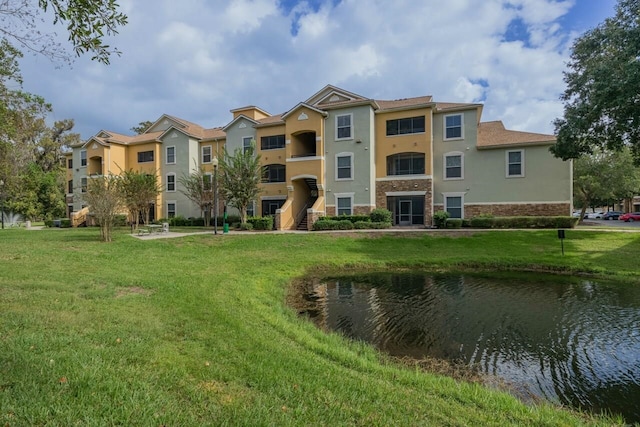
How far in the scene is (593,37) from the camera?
1822cm

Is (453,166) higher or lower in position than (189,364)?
higher

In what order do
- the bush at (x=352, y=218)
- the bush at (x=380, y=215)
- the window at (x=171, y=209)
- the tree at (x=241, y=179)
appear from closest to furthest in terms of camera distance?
the bush at (x=380, y=215), the bush at (x=352, y=218), the tree at (x=241, y=179), the window at (x=171, y=209)

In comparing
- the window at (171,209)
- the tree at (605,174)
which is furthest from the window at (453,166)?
the window at (171,209)

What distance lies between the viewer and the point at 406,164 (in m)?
26.7

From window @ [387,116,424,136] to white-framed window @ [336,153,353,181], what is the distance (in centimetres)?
356

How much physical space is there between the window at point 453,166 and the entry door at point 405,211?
3.31m

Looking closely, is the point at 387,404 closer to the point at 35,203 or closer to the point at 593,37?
the point at 593,37

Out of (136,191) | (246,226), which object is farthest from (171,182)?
(246,226)

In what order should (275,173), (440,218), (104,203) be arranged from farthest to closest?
(275,173) < (440,218) < (104,203)

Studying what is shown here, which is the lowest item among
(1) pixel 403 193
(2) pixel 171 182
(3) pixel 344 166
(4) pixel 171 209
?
(4) pixel 171 209

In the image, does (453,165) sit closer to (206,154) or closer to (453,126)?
(453,126)

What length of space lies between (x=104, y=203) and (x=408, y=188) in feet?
62.2

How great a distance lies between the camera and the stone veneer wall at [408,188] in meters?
25.3

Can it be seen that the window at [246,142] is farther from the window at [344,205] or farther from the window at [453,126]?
the window at [453,126]
